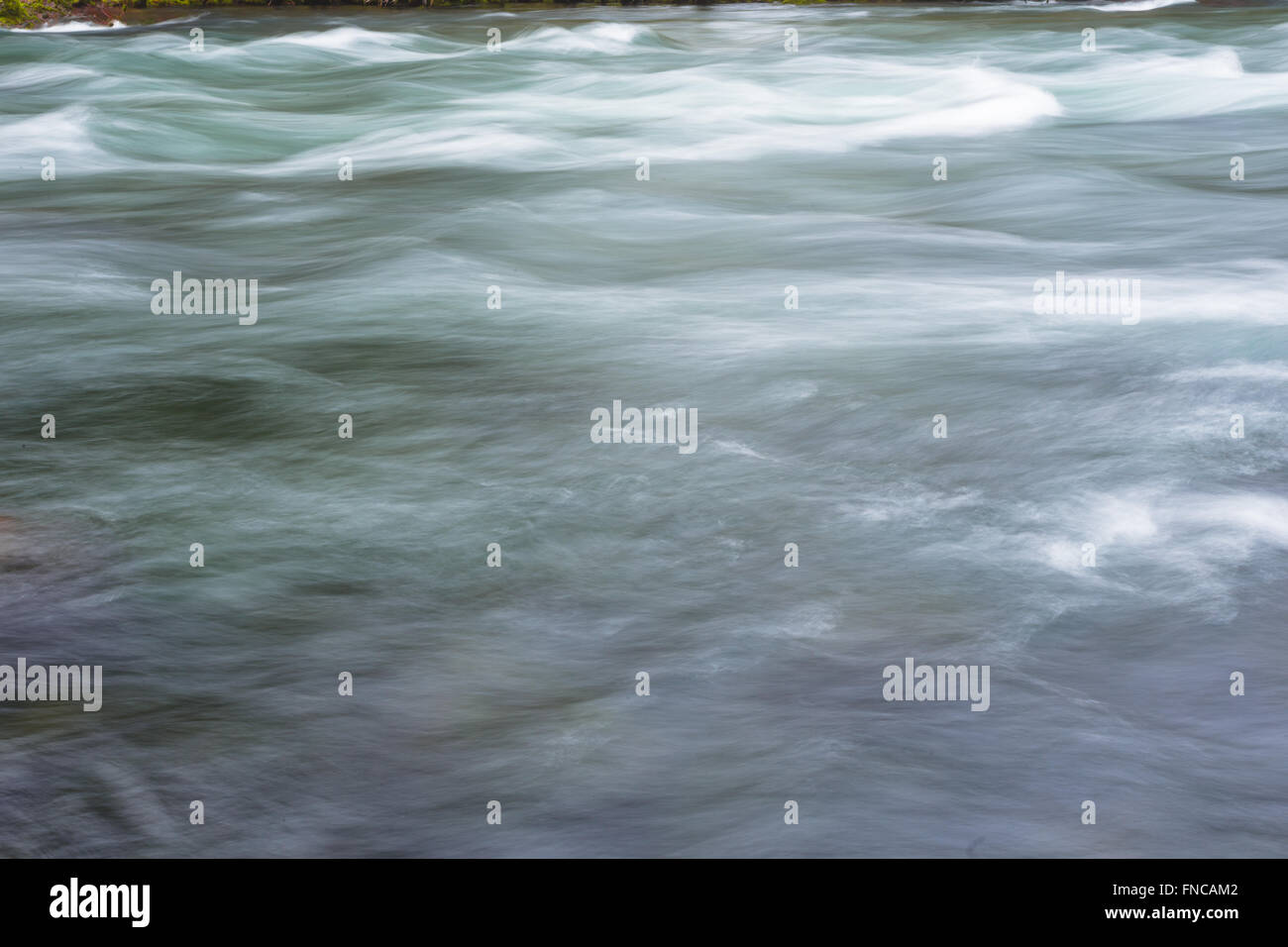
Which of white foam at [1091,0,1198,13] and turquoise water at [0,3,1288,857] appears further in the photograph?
white foam at [1091,0,1198,13]

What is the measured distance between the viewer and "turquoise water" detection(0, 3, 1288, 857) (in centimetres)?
382

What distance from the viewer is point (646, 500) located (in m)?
5.72

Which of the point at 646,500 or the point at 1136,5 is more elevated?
the point at 1136,5

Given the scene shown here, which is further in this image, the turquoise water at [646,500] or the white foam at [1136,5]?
the white foam at [1136,5]

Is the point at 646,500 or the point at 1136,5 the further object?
the point at 1136,5

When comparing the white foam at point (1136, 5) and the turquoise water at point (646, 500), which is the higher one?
the white foam at point (1136, 5)

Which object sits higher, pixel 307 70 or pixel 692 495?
pixel 307 70

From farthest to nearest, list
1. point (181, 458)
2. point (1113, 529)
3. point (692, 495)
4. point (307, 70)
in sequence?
point (307, 70) → point (181, 458) → point (692, 495) → point (1113, 529)

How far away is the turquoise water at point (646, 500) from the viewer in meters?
3.82

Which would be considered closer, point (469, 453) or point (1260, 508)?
point (1260, 508)
